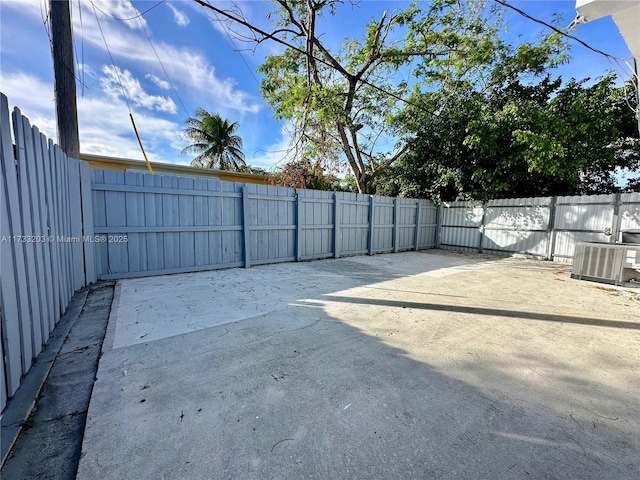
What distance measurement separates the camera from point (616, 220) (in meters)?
6.20

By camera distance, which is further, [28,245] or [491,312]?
[491,312]

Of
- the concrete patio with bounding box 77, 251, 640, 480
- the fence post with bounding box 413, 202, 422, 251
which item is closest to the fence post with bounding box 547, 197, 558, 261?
the fence post with bounding box 413, 202, 422, 251

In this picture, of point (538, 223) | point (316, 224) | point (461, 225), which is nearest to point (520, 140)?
point (538, 223)

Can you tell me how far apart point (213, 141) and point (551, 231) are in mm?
15736

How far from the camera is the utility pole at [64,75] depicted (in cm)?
358

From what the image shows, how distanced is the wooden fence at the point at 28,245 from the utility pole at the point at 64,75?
93 centimetres

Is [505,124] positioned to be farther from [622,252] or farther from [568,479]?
[568,479]

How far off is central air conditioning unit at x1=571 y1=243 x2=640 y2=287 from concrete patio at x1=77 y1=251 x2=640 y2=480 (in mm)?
1377

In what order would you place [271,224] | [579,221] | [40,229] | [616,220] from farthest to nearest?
[579,221], [616,220], [271,224], [40,229]

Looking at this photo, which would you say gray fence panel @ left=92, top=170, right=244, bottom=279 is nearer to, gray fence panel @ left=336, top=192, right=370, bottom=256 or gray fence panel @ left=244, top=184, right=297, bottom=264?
gray fence panel @ left=244, top=184, right=297, bottom=264

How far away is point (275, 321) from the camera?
2752mm

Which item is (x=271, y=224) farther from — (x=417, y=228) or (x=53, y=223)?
(x=417, y=228)

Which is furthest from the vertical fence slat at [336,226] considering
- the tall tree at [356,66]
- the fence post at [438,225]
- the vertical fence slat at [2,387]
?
the vertical fence slat at [2,387]

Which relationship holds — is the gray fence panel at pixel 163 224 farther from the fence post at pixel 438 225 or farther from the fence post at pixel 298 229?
the fence post at pixel 438 225
